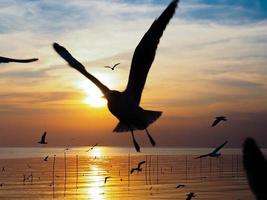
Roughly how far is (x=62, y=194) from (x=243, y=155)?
313ft

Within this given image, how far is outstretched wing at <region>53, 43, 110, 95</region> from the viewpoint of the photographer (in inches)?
340

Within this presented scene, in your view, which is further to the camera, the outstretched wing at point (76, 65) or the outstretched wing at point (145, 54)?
the outstretched wing at point (76, 65)

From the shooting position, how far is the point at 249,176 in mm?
1082

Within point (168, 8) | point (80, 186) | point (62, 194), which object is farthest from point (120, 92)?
point (80, 186)

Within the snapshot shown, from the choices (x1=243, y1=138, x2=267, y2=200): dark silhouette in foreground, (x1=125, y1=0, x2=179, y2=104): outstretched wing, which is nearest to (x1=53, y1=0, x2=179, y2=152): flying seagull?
(x1=125, y1=0, x2=179, y2=104): outstretched wing

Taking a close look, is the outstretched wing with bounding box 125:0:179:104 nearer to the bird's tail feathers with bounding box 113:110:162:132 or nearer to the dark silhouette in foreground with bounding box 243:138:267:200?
the bird's tail feathers with bounding box 113:110:162:132

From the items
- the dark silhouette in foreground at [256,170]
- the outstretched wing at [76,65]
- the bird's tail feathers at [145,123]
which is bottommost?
the dark silhouette in foreground at [256,170]

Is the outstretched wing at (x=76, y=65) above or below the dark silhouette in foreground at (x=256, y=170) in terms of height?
above

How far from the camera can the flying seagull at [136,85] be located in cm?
834

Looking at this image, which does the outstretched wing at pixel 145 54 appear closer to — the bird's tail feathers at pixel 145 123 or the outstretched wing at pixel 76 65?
the bird's tail feathers at pixel 145 123

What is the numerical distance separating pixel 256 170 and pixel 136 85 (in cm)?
822

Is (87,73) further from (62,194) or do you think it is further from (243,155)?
(62,194)

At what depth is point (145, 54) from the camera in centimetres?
872

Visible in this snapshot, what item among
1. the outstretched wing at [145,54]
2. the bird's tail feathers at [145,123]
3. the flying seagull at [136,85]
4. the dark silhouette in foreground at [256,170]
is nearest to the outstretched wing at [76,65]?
the flying seagull at [136,85]
